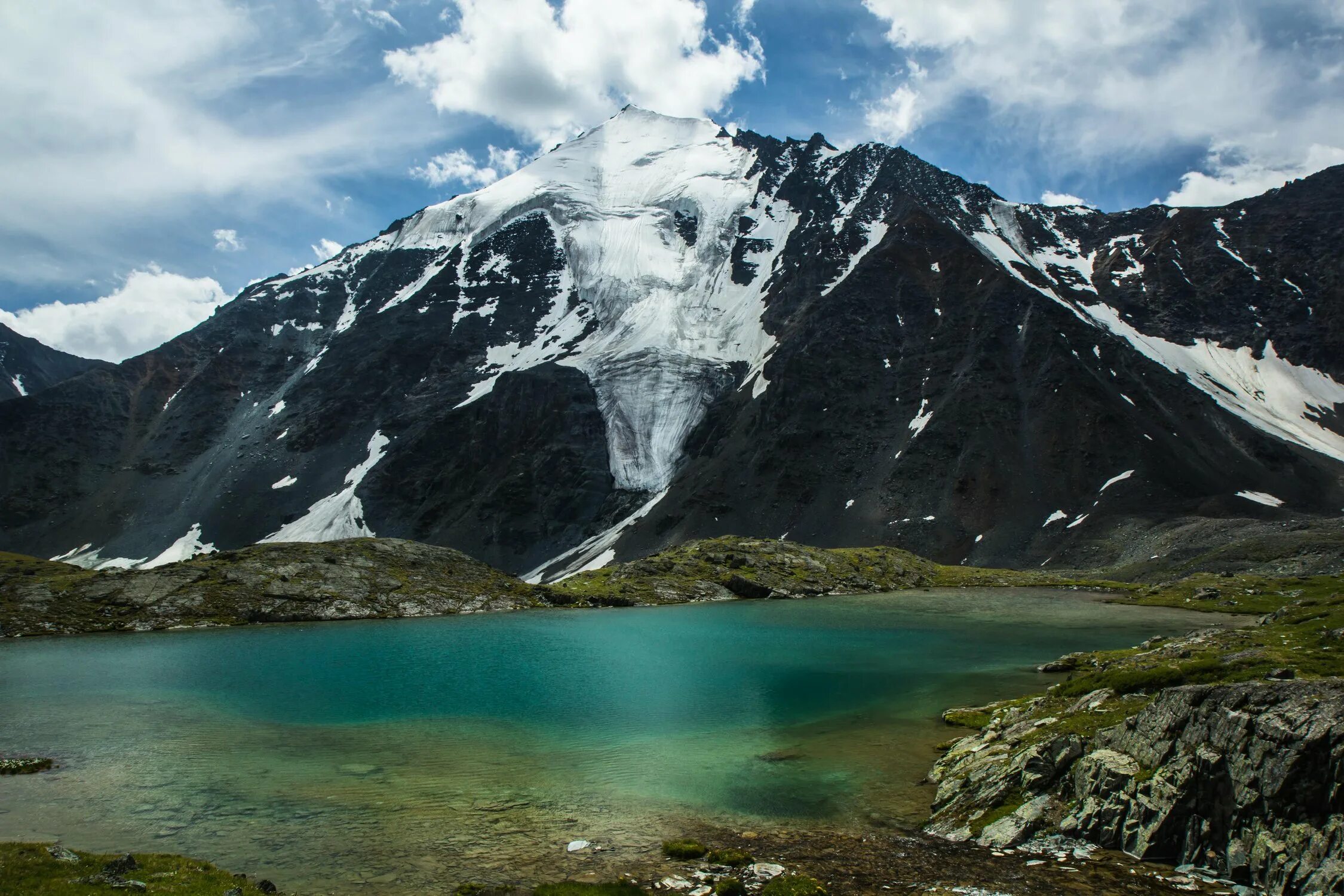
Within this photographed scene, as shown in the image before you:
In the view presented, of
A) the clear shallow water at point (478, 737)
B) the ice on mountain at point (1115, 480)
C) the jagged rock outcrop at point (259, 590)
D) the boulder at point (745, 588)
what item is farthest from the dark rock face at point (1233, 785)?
the ice on mountain at point (1115, 480)

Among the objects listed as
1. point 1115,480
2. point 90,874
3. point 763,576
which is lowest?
point 90,874

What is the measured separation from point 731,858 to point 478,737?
18076 millimetres

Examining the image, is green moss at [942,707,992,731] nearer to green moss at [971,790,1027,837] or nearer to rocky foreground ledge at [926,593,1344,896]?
rocky foreground ledge at [926,593,1344,896]

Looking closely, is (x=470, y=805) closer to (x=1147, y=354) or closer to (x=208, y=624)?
(x=208, y=624)

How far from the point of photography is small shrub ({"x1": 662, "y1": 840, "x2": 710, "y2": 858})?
67.1 feet

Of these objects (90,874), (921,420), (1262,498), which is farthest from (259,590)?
(1262,498)

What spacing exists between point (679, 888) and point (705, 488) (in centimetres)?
15974

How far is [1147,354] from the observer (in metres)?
194

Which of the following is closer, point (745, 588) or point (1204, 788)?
point (1204, 788)

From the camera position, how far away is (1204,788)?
59.2 feet

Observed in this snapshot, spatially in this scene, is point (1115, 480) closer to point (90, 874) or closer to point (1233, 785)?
point (1233, 785)

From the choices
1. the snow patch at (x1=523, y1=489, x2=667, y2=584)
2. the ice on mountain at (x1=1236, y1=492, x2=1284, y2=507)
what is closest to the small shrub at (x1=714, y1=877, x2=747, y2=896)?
the snow patch at (x1=523, y1=489, x2=667, y2=584)

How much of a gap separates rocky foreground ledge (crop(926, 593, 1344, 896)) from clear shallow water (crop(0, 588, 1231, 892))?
3121 millimetres

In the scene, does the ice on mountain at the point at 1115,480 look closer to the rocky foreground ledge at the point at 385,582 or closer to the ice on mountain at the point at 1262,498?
the ice on mountain at the point at 1262,498
